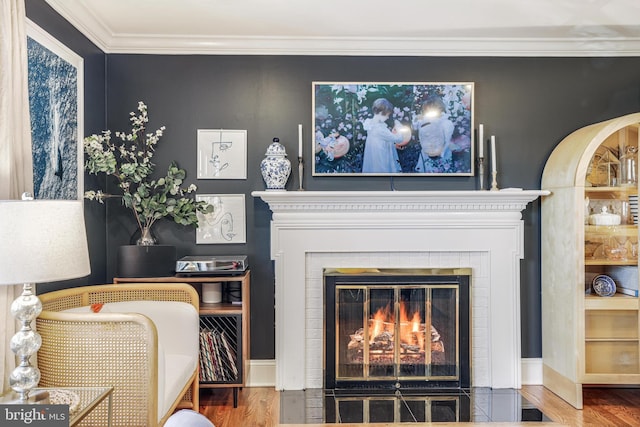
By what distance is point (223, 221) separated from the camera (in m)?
3.36

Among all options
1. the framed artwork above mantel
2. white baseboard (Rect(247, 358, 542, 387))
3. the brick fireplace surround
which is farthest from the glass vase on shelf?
white baseboard (Rect(247, 358, 542, 387))

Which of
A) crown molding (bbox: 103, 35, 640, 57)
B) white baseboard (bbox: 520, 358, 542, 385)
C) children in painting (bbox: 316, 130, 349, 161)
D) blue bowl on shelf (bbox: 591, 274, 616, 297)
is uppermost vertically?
crown molding (bbox: 103, 35, 640, 57)

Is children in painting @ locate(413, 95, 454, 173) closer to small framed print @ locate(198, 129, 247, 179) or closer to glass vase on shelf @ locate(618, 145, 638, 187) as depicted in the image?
glass vase on shelf @ locate(618, 145, 638, 187)

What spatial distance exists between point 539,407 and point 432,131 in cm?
189

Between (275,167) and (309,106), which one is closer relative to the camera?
(275,167)

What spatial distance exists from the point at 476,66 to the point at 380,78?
0.68 metres

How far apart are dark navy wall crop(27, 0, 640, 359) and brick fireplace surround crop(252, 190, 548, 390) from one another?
183mm

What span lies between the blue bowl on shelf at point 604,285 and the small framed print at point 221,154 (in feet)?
7.89

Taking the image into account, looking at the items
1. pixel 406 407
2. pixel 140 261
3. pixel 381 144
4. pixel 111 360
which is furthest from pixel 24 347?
pixel 381 144

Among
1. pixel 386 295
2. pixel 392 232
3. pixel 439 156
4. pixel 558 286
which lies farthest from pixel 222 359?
pixel 558 286

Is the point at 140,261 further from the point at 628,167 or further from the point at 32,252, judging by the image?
the point at 628,167

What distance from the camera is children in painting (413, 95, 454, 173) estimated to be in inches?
133

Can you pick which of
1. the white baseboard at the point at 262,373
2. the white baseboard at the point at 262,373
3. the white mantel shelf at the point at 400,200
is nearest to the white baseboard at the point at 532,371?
the white baseboard at the point at 262,373

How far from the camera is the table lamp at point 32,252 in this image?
1.61 metres
